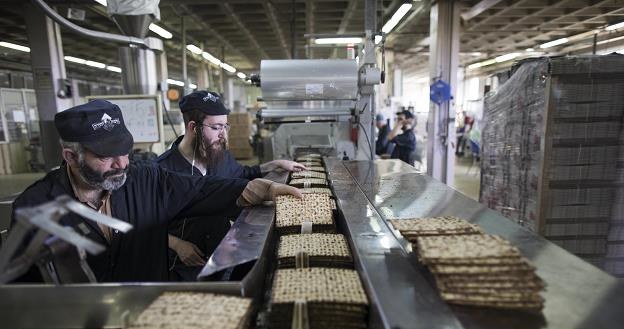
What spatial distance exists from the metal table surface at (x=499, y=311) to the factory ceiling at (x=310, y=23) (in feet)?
9.18

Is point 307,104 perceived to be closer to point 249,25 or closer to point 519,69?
point 519,69

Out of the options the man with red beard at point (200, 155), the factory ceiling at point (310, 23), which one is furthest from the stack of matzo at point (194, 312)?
the factory ceiling at point (310, 23)

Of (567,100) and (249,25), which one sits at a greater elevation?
(249,25)

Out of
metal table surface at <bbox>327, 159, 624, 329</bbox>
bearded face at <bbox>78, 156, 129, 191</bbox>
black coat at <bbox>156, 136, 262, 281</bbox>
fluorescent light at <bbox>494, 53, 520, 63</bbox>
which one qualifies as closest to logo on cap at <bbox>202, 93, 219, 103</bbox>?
black coat at <bbox>156, 136, 262, 281</bbox>

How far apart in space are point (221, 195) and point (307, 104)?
8.00ft

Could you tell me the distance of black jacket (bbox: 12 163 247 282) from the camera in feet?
4.20

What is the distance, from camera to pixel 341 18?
21.1 feet

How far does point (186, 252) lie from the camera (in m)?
1.66

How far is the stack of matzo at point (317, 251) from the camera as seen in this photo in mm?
995

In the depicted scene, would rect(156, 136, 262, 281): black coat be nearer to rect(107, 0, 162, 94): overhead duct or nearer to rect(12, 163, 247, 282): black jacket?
rect(12, 163, 247, 282): black jacket

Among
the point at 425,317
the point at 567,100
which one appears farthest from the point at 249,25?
the point at 425,317

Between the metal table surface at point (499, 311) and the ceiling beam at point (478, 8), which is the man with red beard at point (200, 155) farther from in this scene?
the ceiling beam at point (478, 8)

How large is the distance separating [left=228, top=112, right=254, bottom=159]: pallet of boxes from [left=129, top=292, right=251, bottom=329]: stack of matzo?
889cm

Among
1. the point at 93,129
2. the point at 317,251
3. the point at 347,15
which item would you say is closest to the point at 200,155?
the point at 93,129
